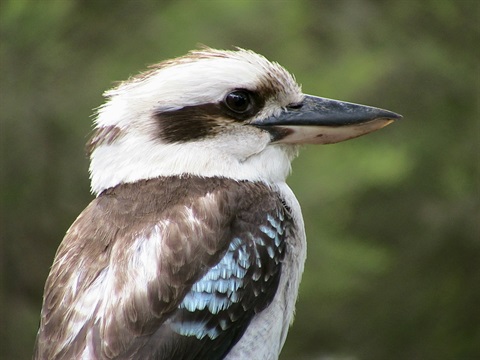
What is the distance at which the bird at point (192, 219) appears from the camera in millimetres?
3932

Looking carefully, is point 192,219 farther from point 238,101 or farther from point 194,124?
point 238,101

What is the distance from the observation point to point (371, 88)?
7.02 meters

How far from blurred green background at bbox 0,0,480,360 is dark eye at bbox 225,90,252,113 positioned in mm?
2374

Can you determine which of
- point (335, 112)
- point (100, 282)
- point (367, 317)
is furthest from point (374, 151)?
point (100, 282)

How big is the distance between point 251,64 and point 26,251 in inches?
122

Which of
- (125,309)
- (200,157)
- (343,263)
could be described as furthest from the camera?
(343,263)

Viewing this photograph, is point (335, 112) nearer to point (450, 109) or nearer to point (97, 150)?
point (97, 150)

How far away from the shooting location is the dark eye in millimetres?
4449

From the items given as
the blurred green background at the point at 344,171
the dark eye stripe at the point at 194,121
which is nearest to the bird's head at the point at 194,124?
the dark eye stripe at the point at 194,121

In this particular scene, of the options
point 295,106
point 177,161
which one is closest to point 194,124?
point 177,161

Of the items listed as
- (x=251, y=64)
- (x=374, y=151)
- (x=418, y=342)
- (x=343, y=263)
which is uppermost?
(x=251, y=64)

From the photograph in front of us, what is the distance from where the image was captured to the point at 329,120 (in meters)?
4.63

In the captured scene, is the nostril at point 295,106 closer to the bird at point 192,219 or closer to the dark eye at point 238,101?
the bird at point 192,219

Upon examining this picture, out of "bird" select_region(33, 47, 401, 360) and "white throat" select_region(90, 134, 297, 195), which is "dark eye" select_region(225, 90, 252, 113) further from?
"white throat" select_region(90, 134, 297, 195)
